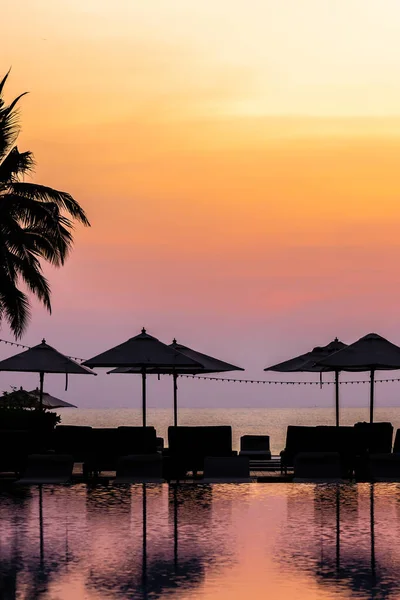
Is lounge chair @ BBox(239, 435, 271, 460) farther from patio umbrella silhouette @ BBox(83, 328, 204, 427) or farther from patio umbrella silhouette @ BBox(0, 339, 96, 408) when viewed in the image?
patio umbrella silhouette @ BBox(0, 339, 96, 408)

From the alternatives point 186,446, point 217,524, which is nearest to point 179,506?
point 217,524

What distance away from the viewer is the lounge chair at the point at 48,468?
74.2 feet

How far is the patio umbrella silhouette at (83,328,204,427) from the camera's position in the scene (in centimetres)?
2542

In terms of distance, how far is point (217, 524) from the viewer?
55.5 ft

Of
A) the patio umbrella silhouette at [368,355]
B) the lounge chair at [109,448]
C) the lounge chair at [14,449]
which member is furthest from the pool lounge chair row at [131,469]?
the patio umbrella silhouette at [368,355]

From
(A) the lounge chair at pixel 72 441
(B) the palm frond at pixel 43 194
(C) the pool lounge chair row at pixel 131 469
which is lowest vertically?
(C) the pool lounge chair row at pixel 131 469

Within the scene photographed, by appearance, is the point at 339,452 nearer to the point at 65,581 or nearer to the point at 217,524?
the point at 217,524

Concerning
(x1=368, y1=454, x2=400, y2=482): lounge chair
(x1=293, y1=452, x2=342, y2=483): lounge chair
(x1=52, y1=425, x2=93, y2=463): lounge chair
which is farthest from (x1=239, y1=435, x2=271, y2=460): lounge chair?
(x1=293, y1=452, x2=342, y2=483): lounge chair

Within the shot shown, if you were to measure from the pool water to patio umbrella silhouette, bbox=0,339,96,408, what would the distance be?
618 cm

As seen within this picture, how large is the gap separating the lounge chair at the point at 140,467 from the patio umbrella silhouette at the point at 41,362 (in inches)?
234

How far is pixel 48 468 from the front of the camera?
22.7m

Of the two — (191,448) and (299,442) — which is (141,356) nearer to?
(191,448)

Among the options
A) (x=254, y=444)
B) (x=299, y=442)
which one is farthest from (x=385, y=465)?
(x=254, y=444)

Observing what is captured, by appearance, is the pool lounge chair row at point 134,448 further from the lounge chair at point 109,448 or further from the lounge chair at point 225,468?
the lounge chair at point 225,468
